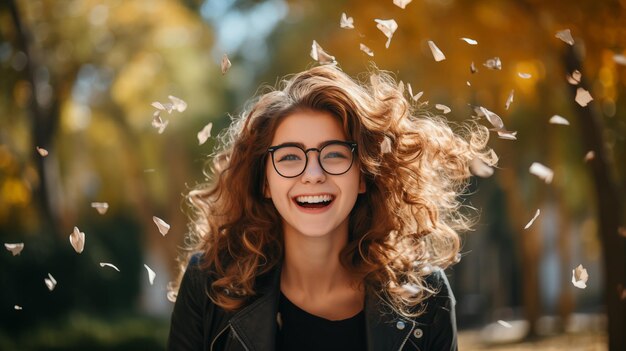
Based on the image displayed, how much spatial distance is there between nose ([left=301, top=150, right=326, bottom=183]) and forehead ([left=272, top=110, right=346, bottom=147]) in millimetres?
82

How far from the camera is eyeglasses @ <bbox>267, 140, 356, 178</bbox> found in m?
3.58

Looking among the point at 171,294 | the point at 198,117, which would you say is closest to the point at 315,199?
the point at 171,294

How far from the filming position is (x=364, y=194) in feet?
13.2

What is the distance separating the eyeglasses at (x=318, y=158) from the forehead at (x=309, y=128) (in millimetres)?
47

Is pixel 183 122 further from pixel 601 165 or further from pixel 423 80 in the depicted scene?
pixel 601 165

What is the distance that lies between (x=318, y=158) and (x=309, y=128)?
0.16 meters

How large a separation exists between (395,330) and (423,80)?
9949mm

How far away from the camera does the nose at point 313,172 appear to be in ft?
11.5

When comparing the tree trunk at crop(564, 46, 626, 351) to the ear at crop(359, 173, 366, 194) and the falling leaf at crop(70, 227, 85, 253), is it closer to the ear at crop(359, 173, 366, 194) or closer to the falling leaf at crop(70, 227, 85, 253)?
the ear at crop(359, 173, 366, 194)

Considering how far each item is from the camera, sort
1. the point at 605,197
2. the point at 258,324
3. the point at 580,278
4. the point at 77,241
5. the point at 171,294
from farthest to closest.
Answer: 1. the point at 605,197
2. the point at 171,294
3. the point at 77,241
4. the point at 580,278
5. the point at 258,324

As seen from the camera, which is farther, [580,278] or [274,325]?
[580,278]

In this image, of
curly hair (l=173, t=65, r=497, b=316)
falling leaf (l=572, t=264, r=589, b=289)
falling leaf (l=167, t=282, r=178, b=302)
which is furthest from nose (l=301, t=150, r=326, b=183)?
falling leaf (l=572, t=264, r=589, b=289)

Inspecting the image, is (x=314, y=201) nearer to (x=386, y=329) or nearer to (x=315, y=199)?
(x=315, y=199)

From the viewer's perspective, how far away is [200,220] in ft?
14.1
